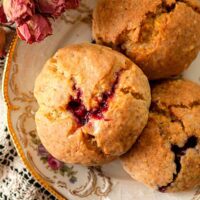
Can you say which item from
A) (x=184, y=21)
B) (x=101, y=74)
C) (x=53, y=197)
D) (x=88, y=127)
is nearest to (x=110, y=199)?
(x=53, y=197)

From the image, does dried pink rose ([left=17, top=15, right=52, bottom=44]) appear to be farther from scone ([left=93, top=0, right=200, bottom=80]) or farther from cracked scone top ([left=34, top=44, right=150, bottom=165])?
scone ([left=93, top=0, right=200, bottom=80])

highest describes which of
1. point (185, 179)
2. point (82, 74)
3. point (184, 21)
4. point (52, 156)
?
point (184, 21)

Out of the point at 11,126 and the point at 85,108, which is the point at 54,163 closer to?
the point at 11,126

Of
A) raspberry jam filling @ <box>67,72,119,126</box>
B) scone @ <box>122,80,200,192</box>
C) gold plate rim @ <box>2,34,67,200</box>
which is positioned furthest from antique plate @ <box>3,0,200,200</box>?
raspberry jam filling @ <box>67,72,119,126</box>

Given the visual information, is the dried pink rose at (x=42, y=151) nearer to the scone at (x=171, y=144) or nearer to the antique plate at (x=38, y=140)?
the antique plate at (x=38, y=140)

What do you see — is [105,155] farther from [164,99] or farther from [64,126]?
[164,99]

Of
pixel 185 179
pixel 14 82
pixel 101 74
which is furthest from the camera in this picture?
pixel 14 82
